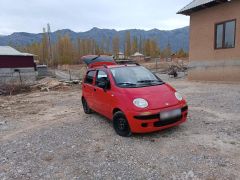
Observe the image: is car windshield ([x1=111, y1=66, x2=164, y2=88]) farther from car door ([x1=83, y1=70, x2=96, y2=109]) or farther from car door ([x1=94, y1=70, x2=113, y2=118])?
car door ([x1=83, y1=70, x2=96, y2=109])

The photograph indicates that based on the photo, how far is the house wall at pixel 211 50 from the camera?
12.5 metres

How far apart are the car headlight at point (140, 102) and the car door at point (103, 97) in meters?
0.85

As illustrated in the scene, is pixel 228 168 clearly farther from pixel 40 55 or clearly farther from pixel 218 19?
pixel 40 55

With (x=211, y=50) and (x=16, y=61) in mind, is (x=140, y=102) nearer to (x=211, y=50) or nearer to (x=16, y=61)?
(x=211, y=50)

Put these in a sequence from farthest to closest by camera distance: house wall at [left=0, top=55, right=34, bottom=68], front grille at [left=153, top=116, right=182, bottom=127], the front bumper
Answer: house wall at [left=0, top=55, right=34, bottom=68] < front grille at [left=153, top=116, right=182, bottom=127] < the front bumper

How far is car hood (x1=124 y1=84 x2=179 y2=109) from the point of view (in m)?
4.74

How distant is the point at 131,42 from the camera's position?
75875mm

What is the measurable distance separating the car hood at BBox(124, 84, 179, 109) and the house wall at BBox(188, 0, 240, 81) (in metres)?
9.29

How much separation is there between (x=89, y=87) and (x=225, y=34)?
1001cm

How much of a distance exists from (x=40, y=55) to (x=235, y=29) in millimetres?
62112

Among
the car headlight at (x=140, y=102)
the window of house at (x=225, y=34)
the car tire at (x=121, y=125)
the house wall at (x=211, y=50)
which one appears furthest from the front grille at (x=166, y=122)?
the window of house at (x=225, y=34)

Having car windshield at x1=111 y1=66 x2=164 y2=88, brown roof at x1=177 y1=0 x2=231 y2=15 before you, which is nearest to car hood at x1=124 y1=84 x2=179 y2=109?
car windshield at x1=111 y1=66 x2=164 y2=88

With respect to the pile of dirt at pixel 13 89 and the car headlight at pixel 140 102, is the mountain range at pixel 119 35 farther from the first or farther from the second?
the car headlight at pixel 140 102

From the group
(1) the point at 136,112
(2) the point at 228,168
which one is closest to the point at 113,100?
(1) the point at 136,112
